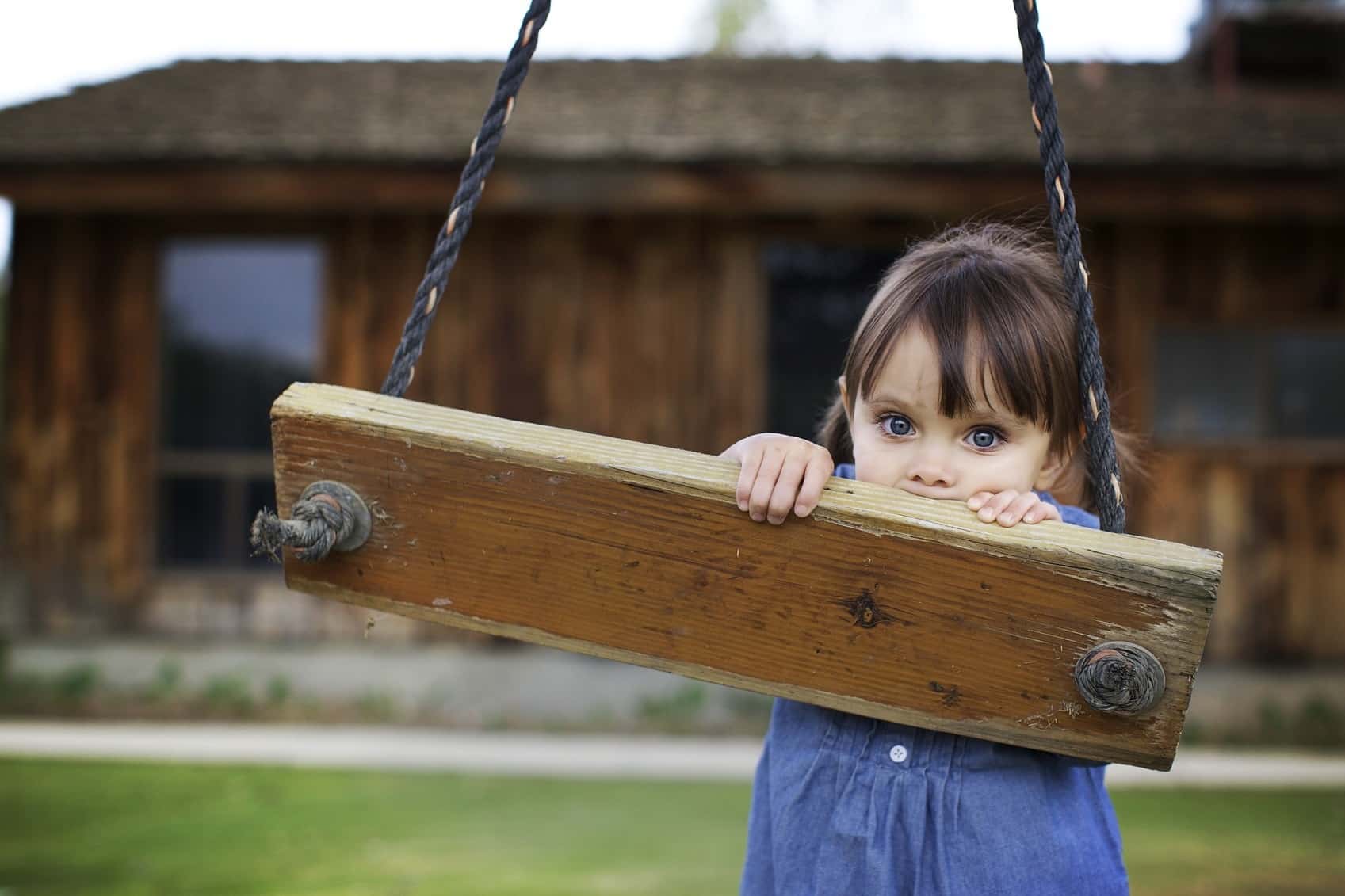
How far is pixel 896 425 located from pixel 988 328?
15 centimetres

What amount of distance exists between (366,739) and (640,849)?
2647mm

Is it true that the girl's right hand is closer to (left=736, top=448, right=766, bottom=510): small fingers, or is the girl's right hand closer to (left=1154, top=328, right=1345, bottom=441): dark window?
(left=736, top=448, right=766, bottom=510): small fingers

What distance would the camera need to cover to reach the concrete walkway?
5.26 metres

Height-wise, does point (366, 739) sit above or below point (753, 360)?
below

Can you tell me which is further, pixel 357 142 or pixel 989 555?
pixel 357 142

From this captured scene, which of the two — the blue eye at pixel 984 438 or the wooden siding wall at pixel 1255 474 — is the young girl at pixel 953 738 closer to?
the blue eye at pixel 984 438

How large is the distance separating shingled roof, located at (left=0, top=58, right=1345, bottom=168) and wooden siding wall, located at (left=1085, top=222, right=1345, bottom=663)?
0.75 meters

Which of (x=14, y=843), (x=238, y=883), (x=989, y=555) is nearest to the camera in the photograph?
(x=989, y=555)

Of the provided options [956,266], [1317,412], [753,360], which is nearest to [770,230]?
[753,360]

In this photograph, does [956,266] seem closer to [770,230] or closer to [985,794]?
[985,794]

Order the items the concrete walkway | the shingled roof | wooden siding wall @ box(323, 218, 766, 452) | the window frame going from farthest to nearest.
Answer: the window frame → wooden siding wall @ box(323, 218, 766, 452) → the shingled roof → the concrete walkway

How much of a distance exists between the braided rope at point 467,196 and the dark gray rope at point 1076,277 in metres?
0.51

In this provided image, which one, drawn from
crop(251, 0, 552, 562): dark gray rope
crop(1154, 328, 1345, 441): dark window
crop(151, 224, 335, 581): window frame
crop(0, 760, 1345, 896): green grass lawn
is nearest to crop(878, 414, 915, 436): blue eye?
crop(251, 0, 552, 562): dark gray rope

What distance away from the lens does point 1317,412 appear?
6957 millimetres
